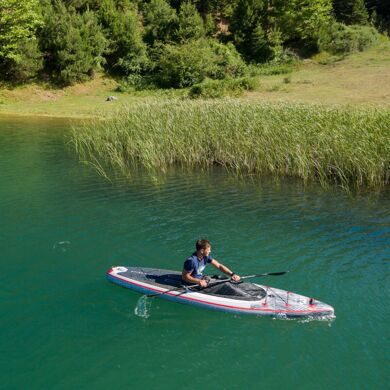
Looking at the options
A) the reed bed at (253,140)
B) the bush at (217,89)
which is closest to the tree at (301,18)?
the bush at (217,89)

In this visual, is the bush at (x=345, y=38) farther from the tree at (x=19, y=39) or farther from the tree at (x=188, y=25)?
the tree at (x=19, y=39)

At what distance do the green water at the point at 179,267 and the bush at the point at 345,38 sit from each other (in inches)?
1419

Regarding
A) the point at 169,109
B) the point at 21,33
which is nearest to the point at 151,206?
the point at 169,109

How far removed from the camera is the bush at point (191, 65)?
41.5 m

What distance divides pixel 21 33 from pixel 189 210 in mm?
31680

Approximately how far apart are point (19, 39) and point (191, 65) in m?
15.0

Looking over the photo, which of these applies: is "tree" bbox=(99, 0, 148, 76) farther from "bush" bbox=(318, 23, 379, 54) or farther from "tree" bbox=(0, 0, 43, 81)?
"bush" bbox=(318, 23, 379, 54)

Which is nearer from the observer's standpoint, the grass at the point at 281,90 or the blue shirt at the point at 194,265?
the blue shirt at the point at 194,265

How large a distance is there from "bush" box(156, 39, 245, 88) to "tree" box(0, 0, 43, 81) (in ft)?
36.6

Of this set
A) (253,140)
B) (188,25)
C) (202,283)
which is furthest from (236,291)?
(188,25)

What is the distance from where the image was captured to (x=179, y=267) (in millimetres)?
11164

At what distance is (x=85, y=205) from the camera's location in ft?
50.3

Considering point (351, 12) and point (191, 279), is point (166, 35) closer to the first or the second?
point (351, 12)

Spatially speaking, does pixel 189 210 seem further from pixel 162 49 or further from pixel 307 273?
pixel 162 49
